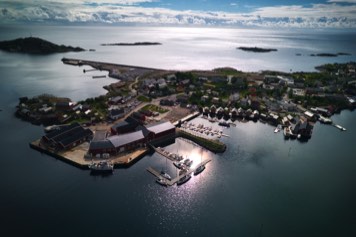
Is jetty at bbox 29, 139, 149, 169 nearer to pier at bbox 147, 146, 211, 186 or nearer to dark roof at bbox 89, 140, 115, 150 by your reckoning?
dark roof at bbox 89, 140, 115, 150

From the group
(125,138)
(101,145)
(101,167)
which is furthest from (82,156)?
(125,138)

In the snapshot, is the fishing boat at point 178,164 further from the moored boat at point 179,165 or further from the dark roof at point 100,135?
the dark roof at point 100,135

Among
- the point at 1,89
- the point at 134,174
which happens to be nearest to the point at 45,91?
the point at 1,89

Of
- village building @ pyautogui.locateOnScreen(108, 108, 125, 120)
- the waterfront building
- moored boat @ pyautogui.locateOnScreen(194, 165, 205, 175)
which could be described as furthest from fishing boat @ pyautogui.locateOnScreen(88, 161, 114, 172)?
village building @ pyautogui.locateOnScreen(108, 108, 125, 120)

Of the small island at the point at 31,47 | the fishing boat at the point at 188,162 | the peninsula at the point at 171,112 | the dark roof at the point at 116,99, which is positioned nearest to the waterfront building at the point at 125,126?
the peninsula at the point at 171,112

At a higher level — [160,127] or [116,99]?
[160,127]

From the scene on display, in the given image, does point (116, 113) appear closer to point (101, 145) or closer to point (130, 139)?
point (130, 139)
